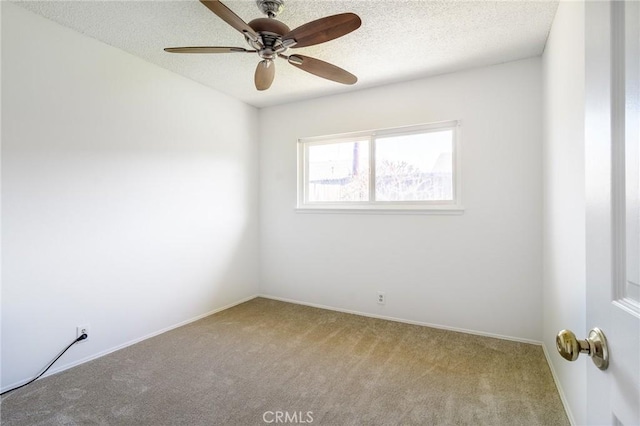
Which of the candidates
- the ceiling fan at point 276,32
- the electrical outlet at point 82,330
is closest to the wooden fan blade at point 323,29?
the ceiling fan at point 276,32

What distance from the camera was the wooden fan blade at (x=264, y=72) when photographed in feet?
6.83

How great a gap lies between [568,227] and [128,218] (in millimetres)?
3195

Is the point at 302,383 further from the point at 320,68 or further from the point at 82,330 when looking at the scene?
the point at 320,68

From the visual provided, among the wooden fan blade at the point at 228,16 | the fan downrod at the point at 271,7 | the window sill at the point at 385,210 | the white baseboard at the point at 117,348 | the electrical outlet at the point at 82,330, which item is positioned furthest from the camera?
the window sill at the point at 385,210

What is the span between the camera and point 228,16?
1.54 meters

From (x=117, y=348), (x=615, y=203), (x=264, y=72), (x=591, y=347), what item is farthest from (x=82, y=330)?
(x=615, y=203)

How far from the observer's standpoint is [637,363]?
0.48 metres

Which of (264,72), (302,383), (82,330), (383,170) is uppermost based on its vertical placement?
(264,72)

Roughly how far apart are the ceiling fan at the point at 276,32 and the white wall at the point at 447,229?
1.39 m

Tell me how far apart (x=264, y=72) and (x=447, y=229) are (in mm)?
2141

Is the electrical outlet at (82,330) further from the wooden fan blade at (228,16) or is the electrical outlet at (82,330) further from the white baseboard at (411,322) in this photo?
the wooden fan blade at (228,16)

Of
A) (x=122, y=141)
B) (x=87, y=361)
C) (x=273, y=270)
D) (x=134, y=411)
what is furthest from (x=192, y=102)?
(x=134, y=411)

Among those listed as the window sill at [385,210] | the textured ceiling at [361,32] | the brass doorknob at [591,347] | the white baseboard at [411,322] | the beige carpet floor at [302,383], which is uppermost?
the textured ceiling at [361,32]

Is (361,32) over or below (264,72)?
over
